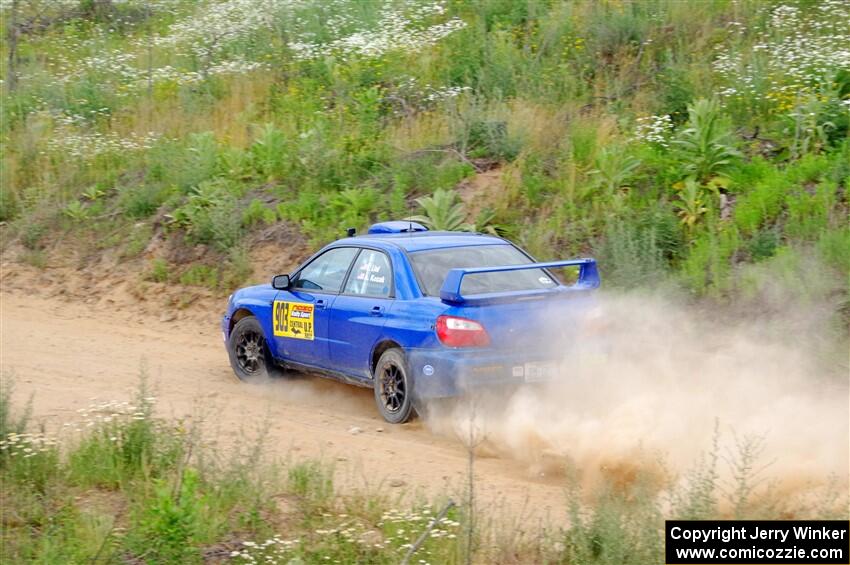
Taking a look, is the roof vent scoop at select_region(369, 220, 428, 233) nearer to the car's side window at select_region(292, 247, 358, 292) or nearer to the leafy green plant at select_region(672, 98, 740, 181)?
the car's side window at select_region(292, 247, 358, 292)

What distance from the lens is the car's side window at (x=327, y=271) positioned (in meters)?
10.4

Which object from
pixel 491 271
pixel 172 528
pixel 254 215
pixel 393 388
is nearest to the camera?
pixel 172 528

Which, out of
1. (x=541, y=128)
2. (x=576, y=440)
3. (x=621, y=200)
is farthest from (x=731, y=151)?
(x=576, y=440)

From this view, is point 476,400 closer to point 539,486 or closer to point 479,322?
point 479,322

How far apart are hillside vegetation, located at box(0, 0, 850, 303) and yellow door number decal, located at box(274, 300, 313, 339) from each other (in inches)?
137

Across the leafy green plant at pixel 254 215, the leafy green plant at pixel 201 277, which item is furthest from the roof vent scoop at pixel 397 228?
the leafy green plant at pixel 254 215

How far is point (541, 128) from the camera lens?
15180 mm

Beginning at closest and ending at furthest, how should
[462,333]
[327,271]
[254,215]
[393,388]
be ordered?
[462,333], [393,388], [327,271], [254,215]

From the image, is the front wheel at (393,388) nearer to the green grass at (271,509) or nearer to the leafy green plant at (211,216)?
the green grass at (271,509)

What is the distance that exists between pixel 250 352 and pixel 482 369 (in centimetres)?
353

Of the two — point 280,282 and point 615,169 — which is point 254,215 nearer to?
point 280,282

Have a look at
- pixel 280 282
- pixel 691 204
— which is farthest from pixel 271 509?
pixel 691 204

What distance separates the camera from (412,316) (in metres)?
9.26

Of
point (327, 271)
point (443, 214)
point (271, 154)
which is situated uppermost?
point (271, 154)
